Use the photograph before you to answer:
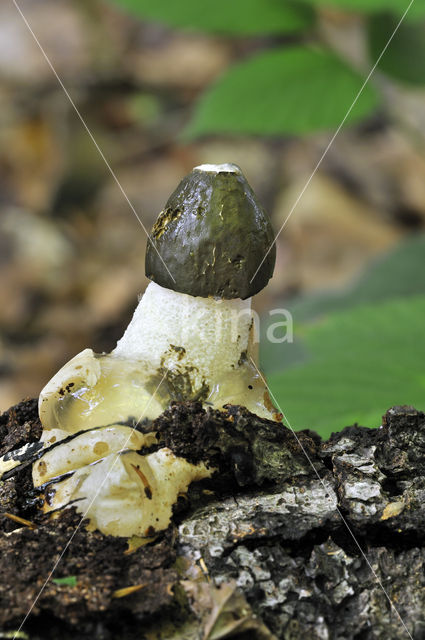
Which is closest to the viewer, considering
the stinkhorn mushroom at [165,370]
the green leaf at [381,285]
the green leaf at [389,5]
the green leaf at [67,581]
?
the green leaf at [67,581]

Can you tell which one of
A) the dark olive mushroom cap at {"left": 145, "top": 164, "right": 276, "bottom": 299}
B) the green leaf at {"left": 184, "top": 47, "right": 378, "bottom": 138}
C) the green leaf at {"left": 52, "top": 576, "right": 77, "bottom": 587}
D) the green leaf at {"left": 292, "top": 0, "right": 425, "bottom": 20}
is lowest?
the green leaf at {"left": 184, "top": 47, "right": 378, "bottom": 138}

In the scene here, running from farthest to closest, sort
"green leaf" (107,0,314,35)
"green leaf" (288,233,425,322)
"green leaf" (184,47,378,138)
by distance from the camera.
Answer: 1. "green leaf" (288,233,425,322)
2. "green leaf" (184,47,378,138)
3. "green leaf" (107,0,314,35)

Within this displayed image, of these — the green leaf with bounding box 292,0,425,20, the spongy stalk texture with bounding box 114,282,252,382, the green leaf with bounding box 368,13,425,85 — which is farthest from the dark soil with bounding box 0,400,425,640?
the green leaf with bounding box 368,13,425,85

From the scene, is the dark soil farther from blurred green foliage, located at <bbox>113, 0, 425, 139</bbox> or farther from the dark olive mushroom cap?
blurred green foliage, located at <bbox>113, 0, 425, 139</bbox>

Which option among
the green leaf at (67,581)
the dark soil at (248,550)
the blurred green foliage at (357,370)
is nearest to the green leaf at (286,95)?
the blurred green foliage at (357,370)

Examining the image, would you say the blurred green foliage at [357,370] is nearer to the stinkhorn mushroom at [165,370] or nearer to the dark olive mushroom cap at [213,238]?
the stinkhorn mushroom at [165,370]

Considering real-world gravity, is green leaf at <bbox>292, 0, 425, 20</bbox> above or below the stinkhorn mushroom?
above

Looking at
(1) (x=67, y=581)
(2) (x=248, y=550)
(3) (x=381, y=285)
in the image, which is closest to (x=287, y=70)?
(3) (x=381, y=285)
